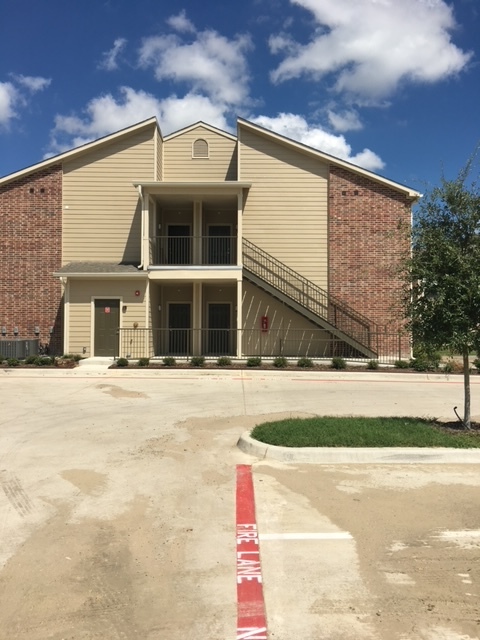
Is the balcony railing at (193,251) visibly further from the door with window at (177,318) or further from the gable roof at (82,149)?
the gable roof at (82,149)

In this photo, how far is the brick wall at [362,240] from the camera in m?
20.5

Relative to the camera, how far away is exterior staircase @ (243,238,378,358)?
19.5m

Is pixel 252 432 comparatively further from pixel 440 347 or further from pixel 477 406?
pixel 477 406

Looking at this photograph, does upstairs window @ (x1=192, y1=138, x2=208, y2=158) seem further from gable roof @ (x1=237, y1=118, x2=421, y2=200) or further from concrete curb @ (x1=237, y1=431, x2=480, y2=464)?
concrete curb @ (x1=237, y1=431, x2=480, y2=464)

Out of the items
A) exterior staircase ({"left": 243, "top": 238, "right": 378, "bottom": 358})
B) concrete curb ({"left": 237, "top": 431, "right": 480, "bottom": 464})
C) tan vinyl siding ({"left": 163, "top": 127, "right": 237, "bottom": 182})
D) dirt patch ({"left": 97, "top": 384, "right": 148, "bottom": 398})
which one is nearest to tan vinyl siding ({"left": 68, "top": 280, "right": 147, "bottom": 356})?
exterior staircase ({"left": 243, "top": 238, "right": 378, "bottom": 358})

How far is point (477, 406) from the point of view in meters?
10.9

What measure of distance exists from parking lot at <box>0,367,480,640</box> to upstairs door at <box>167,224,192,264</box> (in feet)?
46.1

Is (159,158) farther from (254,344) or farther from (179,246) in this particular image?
(254,344)

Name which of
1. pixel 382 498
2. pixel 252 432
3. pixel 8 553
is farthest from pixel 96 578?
pixel 252 432

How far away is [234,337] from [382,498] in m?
16.3

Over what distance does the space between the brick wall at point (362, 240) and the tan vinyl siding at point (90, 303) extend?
25.1 feet

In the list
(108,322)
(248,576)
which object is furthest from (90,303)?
(248,576)

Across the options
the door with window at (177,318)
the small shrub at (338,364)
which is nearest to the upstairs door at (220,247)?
the door with window at (177,318)

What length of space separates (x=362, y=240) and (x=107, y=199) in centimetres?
1050
